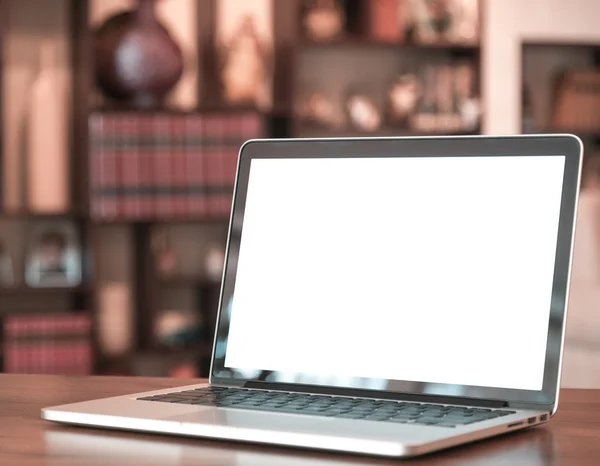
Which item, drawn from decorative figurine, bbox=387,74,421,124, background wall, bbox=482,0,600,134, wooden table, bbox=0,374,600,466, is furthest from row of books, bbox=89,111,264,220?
wooden table, bbox=0,374,600,466

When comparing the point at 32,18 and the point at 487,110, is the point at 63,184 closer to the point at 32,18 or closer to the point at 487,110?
the point at 32,18

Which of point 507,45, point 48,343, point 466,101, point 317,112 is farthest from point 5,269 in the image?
point 507,45

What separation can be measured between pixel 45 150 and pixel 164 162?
407mm

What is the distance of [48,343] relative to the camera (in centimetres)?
363

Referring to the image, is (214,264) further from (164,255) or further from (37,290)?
(37,290)

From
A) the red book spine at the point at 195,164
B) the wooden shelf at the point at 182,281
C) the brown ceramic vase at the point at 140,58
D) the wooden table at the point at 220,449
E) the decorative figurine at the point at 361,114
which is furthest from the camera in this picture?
the decorative figurine at the point at 361,114

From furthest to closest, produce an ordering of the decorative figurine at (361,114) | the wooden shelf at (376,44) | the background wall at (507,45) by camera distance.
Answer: the background wall at (507,45), the decorative figurine at (361,114), the wooden shelf at (376,44)

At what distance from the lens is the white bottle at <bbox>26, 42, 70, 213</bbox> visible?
147 inches

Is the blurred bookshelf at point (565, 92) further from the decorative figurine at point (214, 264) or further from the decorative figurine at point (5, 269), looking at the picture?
the decorative figurine at point (5, 269)

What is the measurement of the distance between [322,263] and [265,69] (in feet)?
10.9

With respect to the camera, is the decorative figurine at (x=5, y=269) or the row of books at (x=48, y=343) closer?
the row of books at (x=48, y=343)

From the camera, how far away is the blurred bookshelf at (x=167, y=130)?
12.3ft

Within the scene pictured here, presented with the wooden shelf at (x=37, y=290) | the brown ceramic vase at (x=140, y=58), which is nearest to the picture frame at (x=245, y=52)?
the brown ceramic vase at (x=140, y=58)

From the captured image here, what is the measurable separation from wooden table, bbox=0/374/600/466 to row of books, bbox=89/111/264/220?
296 cm
